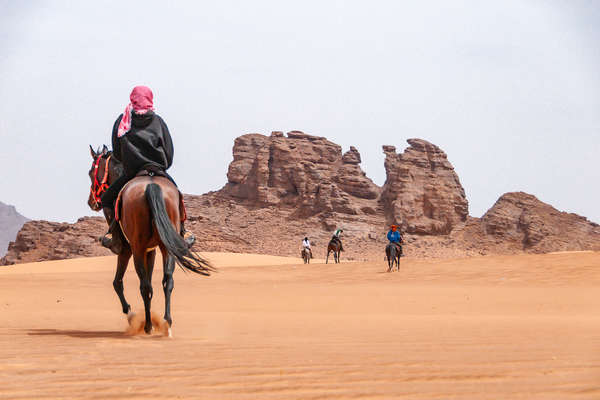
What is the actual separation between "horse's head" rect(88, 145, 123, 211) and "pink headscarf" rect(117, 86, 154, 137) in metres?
0.83

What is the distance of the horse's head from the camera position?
892 cm

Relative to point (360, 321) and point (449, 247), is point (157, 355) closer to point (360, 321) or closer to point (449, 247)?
point (360, 321)

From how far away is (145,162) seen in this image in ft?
26.5

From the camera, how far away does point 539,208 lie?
105688 mm

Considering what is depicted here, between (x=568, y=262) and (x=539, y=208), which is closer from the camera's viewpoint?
(x=568, y=262)

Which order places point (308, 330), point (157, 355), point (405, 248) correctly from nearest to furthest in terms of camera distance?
1. point (157, 355)
2. point (308, 330)
3. point (405, 248)

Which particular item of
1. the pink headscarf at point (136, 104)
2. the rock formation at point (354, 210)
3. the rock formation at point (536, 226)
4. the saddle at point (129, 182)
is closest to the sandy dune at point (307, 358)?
the saddle at point (129, 182)

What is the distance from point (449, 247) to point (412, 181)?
44.5 feet

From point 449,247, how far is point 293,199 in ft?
80.5

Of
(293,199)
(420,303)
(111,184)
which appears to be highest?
(293,199)

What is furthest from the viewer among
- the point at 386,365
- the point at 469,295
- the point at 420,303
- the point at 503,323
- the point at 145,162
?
the point at 469,295

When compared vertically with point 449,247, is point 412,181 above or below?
above

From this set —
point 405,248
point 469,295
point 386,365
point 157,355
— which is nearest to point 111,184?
point 157,355

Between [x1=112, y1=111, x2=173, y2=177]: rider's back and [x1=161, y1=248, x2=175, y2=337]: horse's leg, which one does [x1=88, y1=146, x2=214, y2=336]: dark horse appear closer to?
[x1=161, y1=248, x2=175, y2=337]: horse's leg
